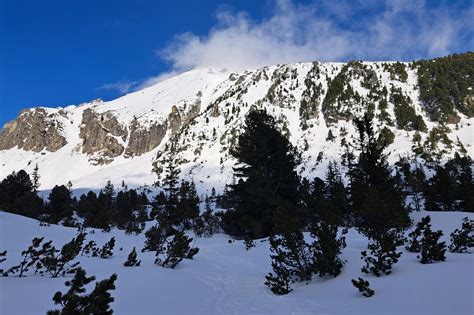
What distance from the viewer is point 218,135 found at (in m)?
125

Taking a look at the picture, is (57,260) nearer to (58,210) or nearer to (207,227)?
(207,227)

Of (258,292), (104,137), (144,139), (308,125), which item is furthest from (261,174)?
(104,137)

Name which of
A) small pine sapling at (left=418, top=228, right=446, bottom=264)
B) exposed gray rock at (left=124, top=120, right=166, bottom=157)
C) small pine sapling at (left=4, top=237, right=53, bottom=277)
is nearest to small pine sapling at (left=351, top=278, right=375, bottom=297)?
small pine sapling at (left=418, top=228, right=446, bottom=264)

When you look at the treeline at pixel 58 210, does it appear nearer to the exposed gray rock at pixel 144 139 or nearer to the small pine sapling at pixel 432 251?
the small pine sapling at pixel 432 251

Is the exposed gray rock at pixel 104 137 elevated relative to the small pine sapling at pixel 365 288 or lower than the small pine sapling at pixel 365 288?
elevated

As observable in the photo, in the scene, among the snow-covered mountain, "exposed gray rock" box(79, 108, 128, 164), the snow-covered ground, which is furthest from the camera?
"exposed gray rock" box(79, 108, 128, 164)

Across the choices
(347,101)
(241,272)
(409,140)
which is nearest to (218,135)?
(347,101)

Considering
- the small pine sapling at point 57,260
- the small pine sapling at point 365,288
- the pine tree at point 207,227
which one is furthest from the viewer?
the pine tree at point 207,227

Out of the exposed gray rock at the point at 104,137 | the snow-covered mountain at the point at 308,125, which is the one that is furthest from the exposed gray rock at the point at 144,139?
the exposed gray rock at the point at 104,137

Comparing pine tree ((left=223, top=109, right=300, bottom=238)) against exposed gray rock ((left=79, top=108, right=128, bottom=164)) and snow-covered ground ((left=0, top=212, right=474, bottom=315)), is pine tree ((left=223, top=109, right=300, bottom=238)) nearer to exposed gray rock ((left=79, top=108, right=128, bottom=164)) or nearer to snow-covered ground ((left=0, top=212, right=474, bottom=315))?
snow-covered ground ((left=0, top=212, right=474, bottom=315))

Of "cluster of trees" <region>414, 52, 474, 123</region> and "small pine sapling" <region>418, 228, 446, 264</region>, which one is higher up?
"cluster of trees" <region>414, 52, 474, 123</region>

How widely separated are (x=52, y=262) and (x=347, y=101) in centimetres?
10860

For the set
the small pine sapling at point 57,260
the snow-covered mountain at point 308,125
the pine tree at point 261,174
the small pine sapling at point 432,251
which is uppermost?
the snow-covered mountain at point 308,125

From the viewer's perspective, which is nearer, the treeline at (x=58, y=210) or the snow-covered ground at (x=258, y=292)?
the snow-covered ground at (x=258, y=292)
